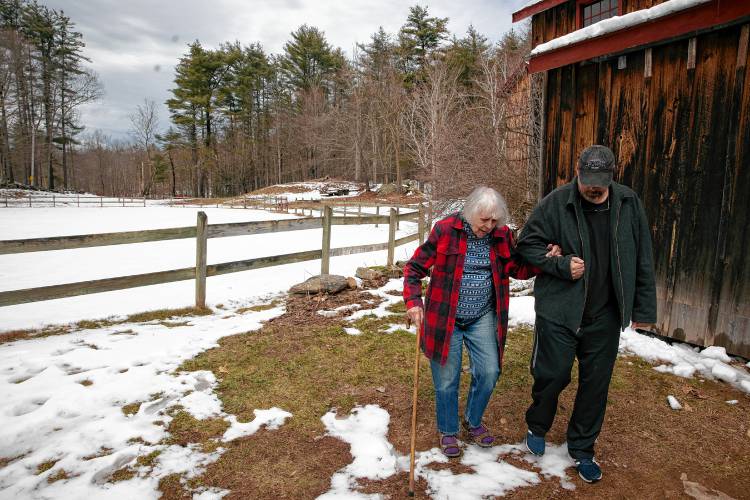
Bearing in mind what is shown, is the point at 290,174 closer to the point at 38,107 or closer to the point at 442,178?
the point at 38,107

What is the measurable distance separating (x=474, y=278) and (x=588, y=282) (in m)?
0.62

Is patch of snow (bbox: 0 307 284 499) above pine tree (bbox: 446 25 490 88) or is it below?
below

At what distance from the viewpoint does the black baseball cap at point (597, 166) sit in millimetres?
2283

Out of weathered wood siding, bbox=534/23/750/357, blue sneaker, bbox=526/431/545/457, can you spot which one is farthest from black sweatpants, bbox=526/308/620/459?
weathered wood siding, bbox=534/23/750/357

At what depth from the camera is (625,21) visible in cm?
454

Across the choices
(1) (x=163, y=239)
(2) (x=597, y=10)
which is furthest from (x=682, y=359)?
(1) (x=163, y=239)

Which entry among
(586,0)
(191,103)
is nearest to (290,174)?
(191,103)

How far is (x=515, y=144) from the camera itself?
1081cm

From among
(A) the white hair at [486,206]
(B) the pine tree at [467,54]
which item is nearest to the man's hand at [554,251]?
(A) the white hair at [486,206]

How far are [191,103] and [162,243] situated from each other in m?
41.0

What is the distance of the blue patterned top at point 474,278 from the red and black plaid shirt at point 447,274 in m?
0.03

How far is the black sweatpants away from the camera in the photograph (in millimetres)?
2457

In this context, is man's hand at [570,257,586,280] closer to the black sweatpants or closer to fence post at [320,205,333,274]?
the black sweatpants

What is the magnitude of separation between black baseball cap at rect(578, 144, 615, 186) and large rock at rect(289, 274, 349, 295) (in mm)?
4633
